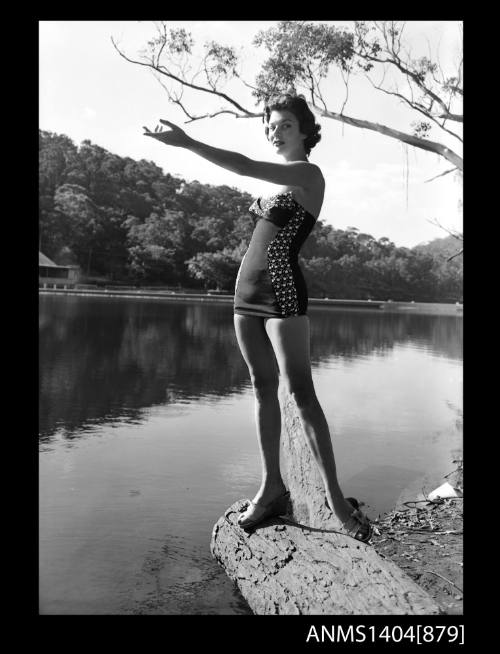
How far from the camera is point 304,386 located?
Answer: 270 cm

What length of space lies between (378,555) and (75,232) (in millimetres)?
46516

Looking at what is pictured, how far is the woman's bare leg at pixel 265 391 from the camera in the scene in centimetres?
278

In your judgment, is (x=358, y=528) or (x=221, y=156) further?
(x=358, y=528)

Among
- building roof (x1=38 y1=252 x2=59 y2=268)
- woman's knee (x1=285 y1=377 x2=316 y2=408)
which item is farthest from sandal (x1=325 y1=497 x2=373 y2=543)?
building roof (x1=38 y1=252 x2=59 y2=268)

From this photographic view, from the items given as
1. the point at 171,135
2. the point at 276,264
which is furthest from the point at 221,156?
the point at 276,264

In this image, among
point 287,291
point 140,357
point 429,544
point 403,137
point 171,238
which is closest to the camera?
point 287,291

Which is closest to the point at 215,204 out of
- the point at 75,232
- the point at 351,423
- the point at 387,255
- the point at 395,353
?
the point at 75,232

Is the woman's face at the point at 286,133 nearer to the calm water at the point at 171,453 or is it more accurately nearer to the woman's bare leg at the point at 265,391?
the woman's bare leg at the point at 265,391

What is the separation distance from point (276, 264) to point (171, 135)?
2.19ft

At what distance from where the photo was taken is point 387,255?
6506cm

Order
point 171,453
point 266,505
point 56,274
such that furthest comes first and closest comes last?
point 56,274, point 171,453, point 266,505

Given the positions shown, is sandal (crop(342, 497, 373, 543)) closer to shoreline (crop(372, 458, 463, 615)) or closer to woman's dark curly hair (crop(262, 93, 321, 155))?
shoreline (crop(372, 458, 463, 615))

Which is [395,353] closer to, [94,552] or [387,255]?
[94,552]

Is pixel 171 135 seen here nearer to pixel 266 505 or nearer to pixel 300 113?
pixel 300 113
